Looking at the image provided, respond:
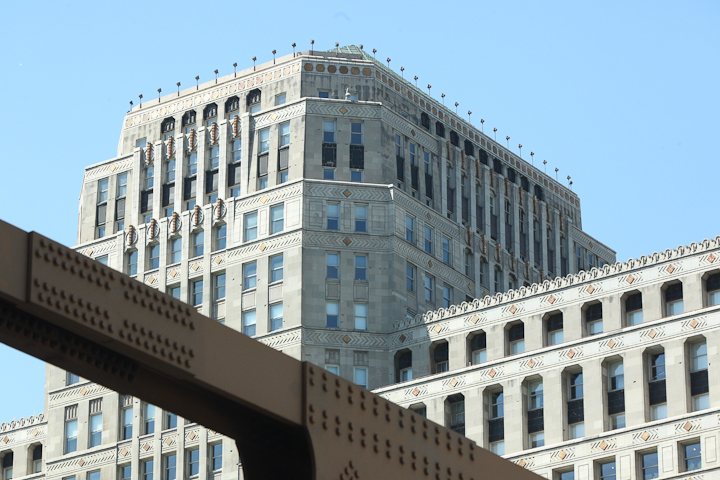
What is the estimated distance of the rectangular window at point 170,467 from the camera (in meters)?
85.8

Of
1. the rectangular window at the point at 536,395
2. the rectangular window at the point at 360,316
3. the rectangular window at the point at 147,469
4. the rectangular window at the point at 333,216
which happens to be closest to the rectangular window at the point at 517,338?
the rectangular window at the point at 536,395

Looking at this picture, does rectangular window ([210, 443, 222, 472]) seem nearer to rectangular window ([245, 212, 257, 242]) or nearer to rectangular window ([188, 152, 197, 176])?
rectangular window ([245, 212, 257, 242])

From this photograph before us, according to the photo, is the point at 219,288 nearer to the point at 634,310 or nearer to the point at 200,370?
the point at 634,310

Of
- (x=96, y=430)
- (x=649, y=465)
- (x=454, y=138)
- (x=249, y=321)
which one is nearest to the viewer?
(x=649, y=465)

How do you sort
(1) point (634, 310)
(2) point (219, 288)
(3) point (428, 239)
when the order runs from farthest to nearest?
(3) point (428, 239) < (2) point (219, 288) < (1) point (634, 310)

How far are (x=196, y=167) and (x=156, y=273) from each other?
7290 millimetres

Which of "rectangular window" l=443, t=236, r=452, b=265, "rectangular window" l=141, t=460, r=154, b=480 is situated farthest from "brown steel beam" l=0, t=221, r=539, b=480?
"rectangular window" l=443, t=236, r=452, b=265

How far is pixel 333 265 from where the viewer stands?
84688mm

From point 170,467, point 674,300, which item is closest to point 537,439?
point 674,300

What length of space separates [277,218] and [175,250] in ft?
27.5

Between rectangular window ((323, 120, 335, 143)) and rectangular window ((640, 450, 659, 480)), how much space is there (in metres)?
28.8

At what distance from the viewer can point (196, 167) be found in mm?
93688

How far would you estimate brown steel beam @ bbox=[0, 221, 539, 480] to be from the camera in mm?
16156

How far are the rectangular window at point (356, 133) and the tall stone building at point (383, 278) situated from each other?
10 cm
